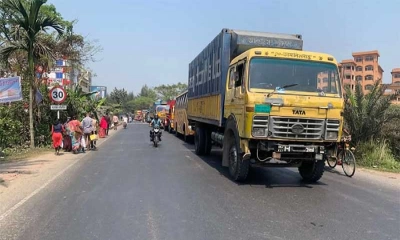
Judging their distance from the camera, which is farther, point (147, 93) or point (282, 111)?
point (147, 93)

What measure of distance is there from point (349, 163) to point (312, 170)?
2.27 m

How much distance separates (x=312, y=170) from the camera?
9.54m

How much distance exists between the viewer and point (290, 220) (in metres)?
6.08

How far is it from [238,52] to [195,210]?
5548 mm

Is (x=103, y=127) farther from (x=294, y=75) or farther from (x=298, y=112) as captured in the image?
(x=298, y=112)

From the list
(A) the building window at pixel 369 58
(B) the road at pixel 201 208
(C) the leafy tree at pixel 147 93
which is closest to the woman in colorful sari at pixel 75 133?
(B) the road at pixel 201 208

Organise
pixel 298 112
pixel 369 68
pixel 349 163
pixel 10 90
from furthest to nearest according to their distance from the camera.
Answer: pixel 369 68 < pixel 10 90 < pixel 349 163 < pixel 298 112

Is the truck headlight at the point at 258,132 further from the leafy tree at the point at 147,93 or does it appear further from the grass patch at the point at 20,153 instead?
the leafy tree at the point at 147,93

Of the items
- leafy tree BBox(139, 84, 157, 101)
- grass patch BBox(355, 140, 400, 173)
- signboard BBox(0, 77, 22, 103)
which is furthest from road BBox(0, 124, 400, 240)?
leafy tree BBox(139, 84, 157, 101)

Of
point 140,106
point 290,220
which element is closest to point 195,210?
point 290,220

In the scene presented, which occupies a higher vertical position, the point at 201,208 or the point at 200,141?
the point at 200,141

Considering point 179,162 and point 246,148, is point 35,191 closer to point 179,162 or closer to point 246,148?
point 246,148

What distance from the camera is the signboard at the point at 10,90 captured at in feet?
49.5

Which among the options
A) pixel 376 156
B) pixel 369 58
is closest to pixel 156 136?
pixel 376 156
